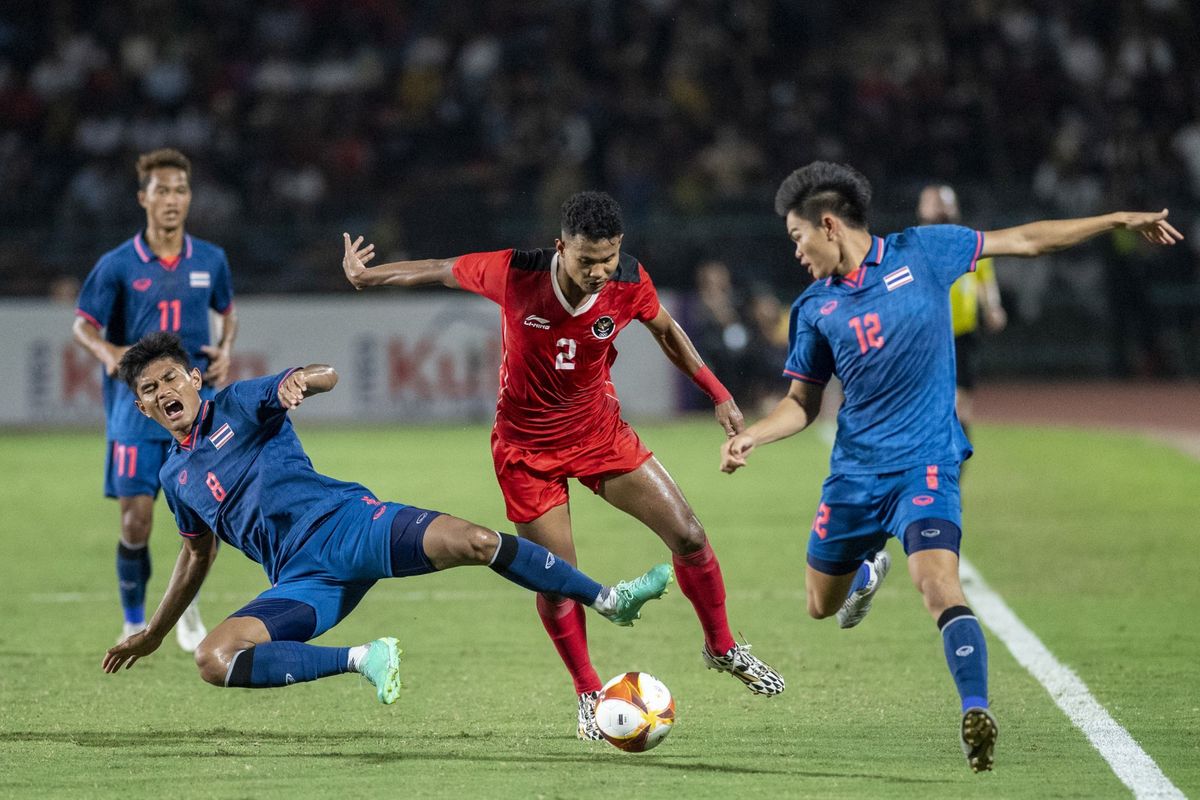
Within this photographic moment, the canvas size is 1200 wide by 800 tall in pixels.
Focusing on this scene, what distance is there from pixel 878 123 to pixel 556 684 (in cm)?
1735

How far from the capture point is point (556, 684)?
23.5 feet

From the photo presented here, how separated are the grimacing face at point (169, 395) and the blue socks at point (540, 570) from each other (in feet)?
4.26

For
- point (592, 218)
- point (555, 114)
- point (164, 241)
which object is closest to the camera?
point (592, 218)

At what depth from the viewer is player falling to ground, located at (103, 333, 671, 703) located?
5.75 m

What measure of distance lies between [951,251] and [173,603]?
3.08 meters

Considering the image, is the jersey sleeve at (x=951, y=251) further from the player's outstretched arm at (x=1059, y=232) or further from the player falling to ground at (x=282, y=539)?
the player falling to ground at (x=282, y=539)

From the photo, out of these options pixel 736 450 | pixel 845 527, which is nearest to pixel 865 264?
pixel 736 450

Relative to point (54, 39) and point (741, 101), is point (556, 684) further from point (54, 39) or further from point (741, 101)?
point (54, 39)

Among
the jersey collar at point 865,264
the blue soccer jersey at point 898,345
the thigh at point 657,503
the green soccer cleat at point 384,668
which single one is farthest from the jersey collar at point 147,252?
the jersey collar at point 865,264

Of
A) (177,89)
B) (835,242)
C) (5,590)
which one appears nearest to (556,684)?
(835,242)

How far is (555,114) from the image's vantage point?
23734mm

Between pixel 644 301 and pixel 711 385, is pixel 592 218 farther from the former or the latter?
pixel 711 385

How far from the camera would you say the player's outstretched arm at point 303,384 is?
5.88 metres

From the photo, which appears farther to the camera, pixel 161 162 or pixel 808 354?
pixel 161 162
